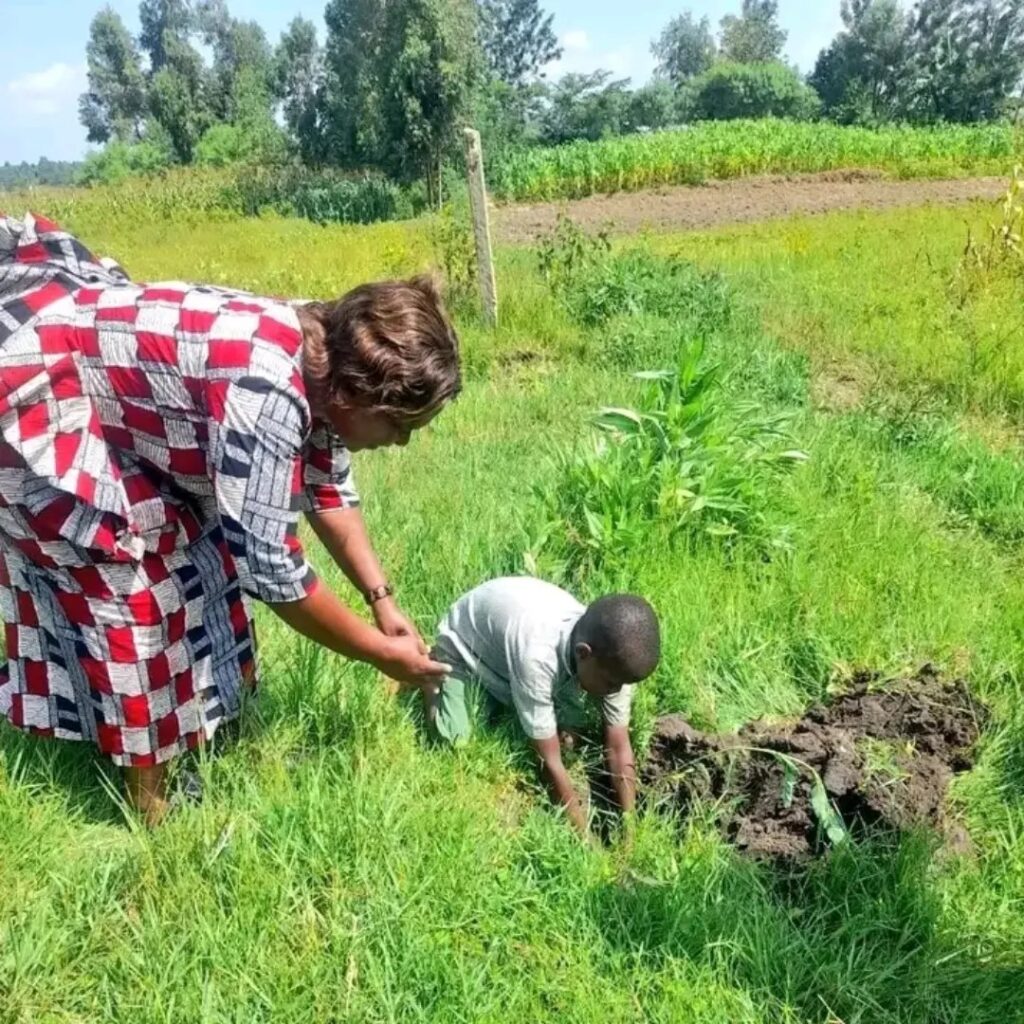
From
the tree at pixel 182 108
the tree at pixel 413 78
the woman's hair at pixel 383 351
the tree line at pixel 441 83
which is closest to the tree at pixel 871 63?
the tree line at pixel 441 83

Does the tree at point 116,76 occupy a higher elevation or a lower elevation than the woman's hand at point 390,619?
higher

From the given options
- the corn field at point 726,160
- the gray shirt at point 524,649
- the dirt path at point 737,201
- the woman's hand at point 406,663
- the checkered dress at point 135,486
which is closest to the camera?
the checkered dress at point 135,486

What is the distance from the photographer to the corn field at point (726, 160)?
72.4ft

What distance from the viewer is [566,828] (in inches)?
94.3

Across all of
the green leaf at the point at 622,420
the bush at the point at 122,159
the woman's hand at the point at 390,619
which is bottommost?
the woman's hand at the point at 390,619

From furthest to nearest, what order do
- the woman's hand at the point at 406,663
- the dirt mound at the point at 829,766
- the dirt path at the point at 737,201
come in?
the dirt path at the point at 737,201 < the dirt mound at the point at 829,766 < the woman's hand at the point at 406,663

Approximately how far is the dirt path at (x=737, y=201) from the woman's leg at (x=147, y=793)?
514 inches

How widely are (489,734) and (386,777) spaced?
48cm

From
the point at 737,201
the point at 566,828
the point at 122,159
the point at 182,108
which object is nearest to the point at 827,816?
the point at 566,828

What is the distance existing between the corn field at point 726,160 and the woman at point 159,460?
20.9m

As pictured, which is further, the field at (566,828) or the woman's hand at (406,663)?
the woman's hand at (406,663)

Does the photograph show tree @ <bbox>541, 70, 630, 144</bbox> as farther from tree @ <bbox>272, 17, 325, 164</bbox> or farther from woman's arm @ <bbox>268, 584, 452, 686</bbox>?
woman's arm @ <bbox>268, 584, 452, 686</bbox>

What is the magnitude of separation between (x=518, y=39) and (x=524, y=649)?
72.0 m

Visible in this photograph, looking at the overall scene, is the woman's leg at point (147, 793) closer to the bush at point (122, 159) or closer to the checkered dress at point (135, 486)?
the checkered dress at point (135, 486)
